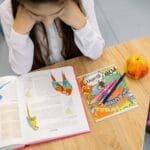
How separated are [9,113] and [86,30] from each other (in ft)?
1.18

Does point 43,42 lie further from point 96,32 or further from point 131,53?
point 131,53

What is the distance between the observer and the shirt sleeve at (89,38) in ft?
3.21

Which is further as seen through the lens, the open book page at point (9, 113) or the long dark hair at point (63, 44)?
the long dark hair at point (63, 44)

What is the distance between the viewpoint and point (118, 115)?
854 millimetres

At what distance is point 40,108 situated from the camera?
875 mm

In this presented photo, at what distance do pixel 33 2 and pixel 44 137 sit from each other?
1.20 feet

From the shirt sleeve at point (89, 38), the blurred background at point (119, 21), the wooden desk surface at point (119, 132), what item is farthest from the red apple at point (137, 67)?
the blurred background at point (119, 21)

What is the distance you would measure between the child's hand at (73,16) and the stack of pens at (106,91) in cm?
21

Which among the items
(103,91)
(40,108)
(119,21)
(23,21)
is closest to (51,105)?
(40,108)

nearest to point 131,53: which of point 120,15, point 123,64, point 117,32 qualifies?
Result: point 123,64

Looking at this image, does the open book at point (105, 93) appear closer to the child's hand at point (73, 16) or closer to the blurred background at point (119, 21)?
the child's hand at point (73, 16)

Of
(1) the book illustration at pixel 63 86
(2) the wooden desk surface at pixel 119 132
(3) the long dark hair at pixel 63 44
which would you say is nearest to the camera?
(2) the wooden desk surface at pixel 119 132

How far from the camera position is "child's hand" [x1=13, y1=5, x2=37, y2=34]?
0.88m

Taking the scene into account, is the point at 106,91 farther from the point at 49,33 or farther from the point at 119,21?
the point at 119,21
